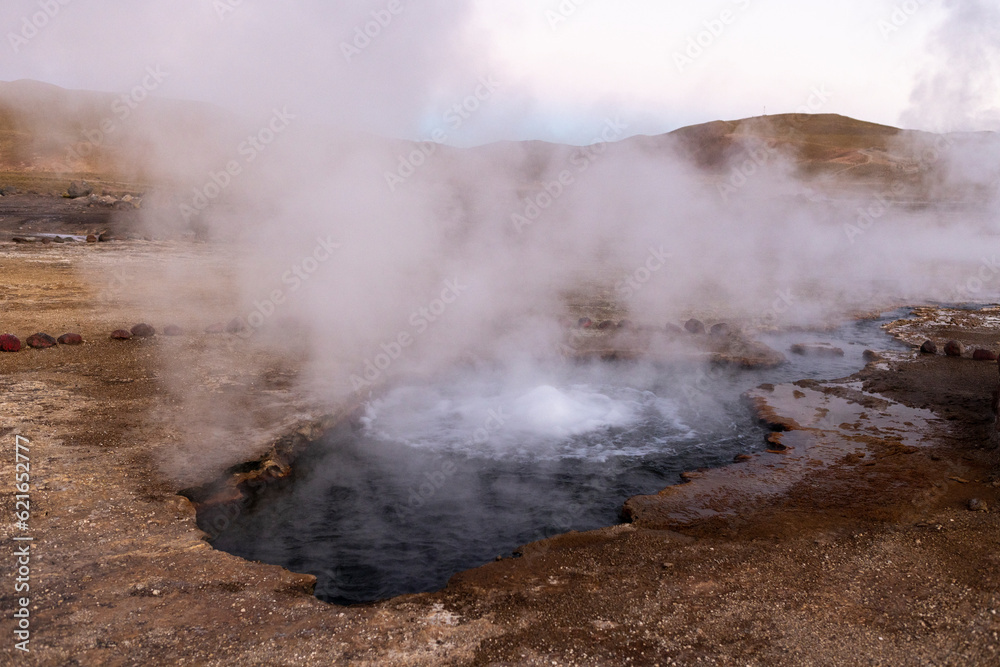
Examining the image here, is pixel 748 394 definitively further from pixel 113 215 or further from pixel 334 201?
pixel 113 215

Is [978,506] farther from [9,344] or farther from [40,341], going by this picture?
[9,344]

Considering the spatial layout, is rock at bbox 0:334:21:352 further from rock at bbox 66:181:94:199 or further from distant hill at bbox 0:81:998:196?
rock at bbox 66:181:94:199

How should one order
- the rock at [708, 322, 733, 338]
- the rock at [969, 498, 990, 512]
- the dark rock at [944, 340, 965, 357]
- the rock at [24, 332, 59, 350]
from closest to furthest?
the rock at [969, 498, 990, 512]
the rock at [24, 332, 59, 350]
the dark rock at [944, 340, 965, 357]
the rock at [708, 322, 733, 338]

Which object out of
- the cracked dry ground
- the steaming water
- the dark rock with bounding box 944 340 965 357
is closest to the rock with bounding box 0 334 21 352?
the cracked dry ground

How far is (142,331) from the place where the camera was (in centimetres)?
795

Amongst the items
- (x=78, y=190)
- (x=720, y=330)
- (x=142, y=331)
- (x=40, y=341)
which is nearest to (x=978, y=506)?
(x=720, y=330)

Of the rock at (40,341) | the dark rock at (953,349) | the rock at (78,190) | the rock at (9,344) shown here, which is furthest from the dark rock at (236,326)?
the rock at (78,190)

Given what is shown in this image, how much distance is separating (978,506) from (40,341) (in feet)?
30.3

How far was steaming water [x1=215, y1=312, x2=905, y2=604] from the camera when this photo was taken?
162 inches

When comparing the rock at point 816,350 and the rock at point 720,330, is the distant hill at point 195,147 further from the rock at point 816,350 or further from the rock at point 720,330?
the rock at point 816,350

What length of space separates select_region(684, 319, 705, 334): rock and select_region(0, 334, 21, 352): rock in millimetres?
8711

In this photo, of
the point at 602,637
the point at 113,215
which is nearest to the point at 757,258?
the point at 602,637

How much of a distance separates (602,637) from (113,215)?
23.2 metres

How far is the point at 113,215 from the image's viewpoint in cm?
2080
